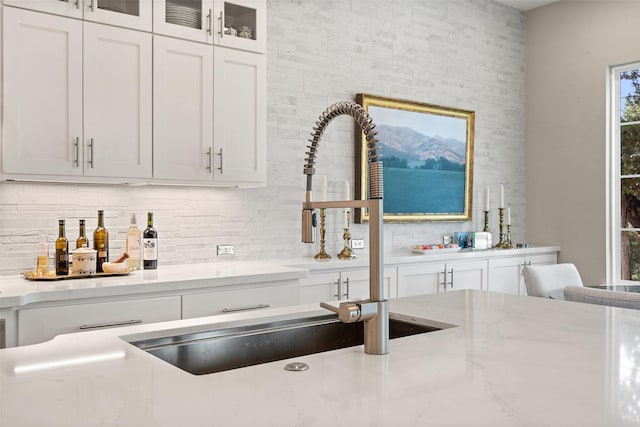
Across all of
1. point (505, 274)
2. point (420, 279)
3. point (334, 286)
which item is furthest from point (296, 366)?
point (505, 274)

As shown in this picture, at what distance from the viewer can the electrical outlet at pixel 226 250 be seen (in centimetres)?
379

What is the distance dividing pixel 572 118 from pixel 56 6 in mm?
4462

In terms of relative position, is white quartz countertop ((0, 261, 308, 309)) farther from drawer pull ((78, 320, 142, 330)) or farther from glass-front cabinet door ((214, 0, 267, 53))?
glass-front cabinet door ((214, 0, 267, 53))

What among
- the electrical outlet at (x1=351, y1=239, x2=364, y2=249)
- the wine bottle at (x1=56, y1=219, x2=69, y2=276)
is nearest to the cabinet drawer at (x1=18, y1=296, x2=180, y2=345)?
the wine bottle at (x1=56, y1=219, x2=69, y2=276)

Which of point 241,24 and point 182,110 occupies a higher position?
point 241,24

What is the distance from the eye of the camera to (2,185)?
3027 millimetres

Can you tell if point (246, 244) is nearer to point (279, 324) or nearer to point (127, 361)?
point (279, 324)

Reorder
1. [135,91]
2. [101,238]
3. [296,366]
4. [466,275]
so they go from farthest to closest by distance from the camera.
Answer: [466,275]
[101,238]
[135,91]
[296,366]

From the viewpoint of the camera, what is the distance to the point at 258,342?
1621 mm

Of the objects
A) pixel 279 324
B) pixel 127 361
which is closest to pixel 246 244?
pixel 279 324

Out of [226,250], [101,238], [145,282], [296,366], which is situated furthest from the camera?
[226,250]

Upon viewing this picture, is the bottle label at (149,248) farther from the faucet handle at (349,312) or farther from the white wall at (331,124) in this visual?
the faucet handle at (349,312)

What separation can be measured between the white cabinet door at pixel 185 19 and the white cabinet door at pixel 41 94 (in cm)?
44

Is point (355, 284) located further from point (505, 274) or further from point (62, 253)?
point (62, 253)
